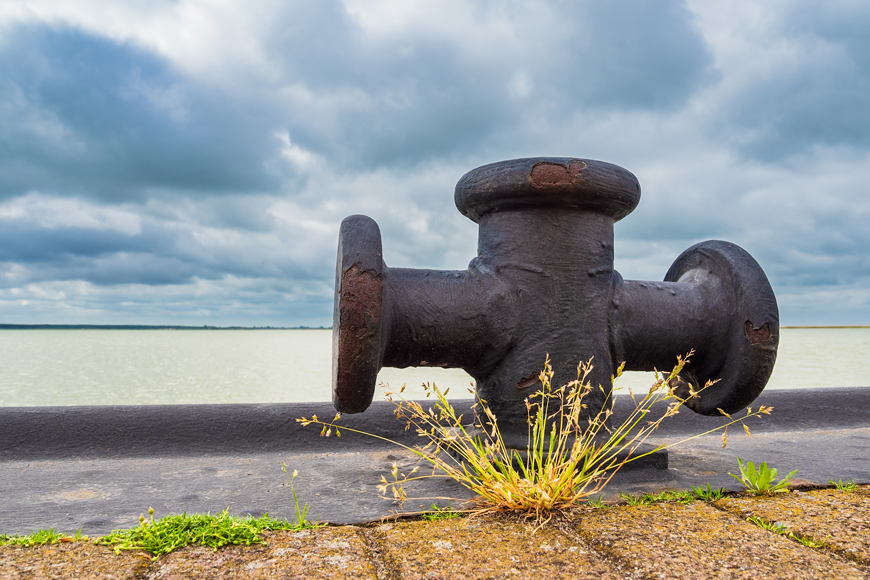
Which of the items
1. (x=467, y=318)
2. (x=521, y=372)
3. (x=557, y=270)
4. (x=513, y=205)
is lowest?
(x=521, y=372)

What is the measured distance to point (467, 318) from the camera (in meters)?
2.13

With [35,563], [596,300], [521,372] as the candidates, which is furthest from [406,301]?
[35,563]

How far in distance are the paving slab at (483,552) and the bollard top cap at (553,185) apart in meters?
1.14

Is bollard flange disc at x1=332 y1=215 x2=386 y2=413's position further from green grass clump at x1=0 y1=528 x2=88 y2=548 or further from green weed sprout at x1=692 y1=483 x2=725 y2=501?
green weed sprout at x1=692 y1=483 x2=725 y2=501

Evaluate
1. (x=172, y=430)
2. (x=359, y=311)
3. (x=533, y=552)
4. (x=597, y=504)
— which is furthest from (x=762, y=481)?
(x=172, y=430)

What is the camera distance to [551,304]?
84.7 inches

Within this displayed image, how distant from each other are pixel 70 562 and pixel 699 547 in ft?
4.65

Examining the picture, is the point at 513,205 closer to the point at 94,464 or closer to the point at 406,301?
the point at 406,301

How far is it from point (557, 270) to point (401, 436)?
1.43 metres

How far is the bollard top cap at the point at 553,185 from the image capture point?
6.91ft

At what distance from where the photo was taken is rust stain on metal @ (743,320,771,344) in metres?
2.16

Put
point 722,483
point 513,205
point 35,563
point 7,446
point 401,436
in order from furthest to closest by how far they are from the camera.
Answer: point 401,436, point 7,446, point 513,205, point 722,483, point 35,563

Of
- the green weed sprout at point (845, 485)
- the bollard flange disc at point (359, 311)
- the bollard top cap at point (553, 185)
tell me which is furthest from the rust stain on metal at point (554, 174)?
the green weed sprout at point (845, 485)

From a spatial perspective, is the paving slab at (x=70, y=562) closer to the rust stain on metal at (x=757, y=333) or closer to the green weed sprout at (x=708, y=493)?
the green weed sprout at (x=708, y=493)
